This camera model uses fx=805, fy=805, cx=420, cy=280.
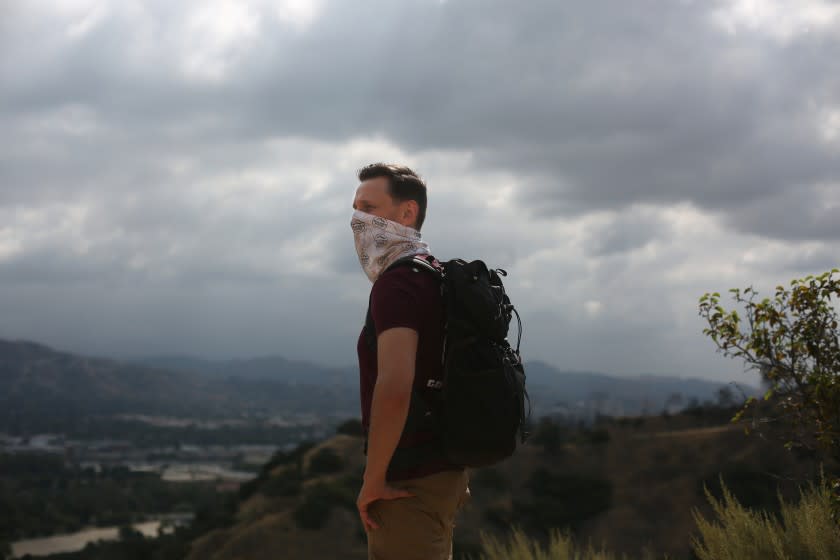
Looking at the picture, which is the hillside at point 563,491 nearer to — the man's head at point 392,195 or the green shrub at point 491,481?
the green shrub at point 491,481

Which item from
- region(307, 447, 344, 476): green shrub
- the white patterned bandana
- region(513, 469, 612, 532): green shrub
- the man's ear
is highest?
the man's ear

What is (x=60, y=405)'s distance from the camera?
119125 millimetres

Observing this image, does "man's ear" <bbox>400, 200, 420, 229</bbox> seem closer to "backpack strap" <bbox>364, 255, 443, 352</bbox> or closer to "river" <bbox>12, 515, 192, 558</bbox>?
"backpack strap" <bbox>364, 255, 443, 352</bbox>

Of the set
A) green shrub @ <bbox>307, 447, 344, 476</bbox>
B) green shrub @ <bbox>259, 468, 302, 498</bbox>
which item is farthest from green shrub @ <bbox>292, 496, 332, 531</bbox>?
green shrub @ <bbox>307, 447, 344, 476</bbox>

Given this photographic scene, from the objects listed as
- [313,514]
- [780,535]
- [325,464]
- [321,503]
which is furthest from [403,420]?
[325,464]

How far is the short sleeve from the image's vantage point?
→ 274cm

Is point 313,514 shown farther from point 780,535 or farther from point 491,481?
point 780,535

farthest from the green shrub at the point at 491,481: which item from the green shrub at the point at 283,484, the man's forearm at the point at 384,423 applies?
the man's forearm at the point at 384,423

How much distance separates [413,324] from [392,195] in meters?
0.62

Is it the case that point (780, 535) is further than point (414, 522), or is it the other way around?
point (780, 535)

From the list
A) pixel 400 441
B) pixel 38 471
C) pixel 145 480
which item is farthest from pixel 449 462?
pixel 38 471

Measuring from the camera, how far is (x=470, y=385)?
111 inches

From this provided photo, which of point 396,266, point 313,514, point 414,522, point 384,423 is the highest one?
point 396,266

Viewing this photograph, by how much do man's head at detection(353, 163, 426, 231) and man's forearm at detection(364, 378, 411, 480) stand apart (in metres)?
0.77
